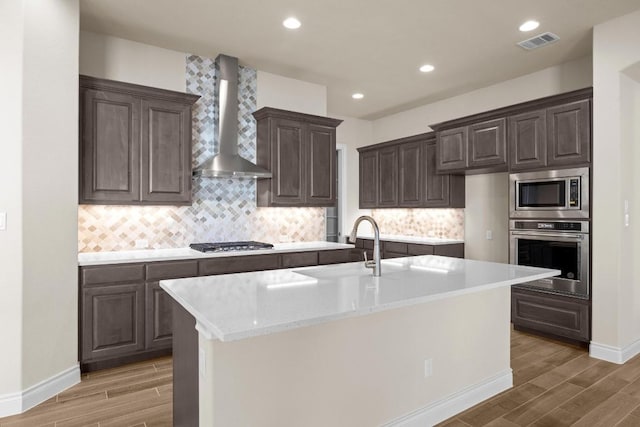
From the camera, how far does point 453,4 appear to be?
3234 millimetres

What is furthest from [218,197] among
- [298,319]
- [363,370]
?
[298,319]

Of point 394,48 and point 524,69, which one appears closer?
point 394,48

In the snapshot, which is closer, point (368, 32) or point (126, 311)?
point (126, 311)

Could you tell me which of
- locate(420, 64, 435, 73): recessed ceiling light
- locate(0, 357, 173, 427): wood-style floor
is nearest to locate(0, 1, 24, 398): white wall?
locate(0, 357, 173, 427): wood-style floor

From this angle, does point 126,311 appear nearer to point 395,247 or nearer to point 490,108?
point 395,247

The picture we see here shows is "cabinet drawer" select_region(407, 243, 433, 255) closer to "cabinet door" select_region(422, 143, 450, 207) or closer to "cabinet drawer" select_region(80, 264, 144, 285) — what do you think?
"cabinet door" select_region(422, 143, 450, 207)

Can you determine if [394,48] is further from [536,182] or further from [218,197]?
[218,197]

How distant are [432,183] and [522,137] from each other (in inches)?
60.5

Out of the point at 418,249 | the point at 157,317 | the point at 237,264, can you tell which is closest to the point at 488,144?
the point at 418,249

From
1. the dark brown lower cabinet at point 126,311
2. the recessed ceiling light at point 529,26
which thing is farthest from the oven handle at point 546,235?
the dark brown lower cabinet at point 126,311

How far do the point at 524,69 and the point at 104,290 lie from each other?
4.99 m

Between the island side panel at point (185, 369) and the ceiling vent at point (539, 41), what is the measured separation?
3967 mm

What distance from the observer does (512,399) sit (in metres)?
2.76

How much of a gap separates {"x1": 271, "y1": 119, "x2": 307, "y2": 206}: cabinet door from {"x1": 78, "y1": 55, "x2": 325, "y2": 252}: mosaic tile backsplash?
333 mm
